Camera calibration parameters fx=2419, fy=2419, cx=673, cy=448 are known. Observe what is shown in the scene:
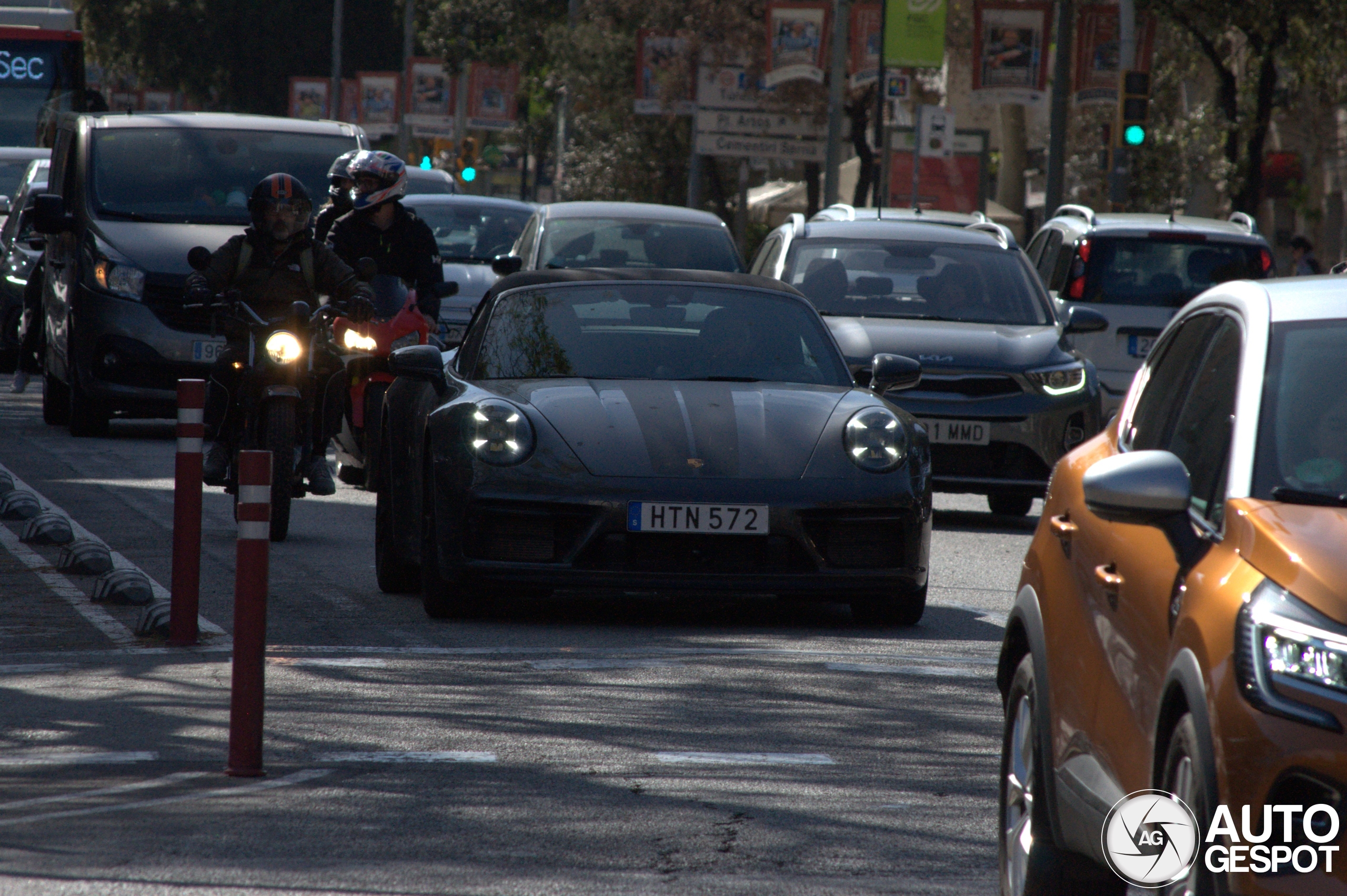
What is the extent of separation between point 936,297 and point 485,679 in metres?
7.85

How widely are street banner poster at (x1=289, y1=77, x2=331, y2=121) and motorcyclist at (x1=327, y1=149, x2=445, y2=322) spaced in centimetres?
4844

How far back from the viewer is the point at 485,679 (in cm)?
788

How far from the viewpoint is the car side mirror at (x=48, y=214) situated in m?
16.7

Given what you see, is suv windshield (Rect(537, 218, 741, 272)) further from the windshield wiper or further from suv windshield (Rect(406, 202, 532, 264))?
the windshield wiper

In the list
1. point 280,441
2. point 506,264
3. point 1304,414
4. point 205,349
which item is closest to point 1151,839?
point 1304,414

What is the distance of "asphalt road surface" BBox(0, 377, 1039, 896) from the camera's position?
209 inches

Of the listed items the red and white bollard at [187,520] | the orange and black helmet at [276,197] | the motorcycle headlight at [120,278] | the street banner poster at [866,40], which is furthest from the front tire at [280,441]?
the street banner poster at [866,40]

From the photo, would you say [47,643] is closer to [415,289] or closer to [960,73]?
[415,289]

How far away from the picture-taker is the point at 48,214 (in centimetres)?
1675

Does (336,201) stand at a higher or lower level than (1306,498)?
higher

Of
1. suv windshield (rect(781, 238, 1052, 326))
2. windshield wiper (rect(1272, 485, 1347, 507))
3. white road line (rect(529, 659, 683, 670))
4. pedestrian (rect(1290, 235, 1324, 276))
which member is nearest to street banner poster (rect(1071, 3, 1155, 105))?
pedestrian (rect(1290, 235, 1324, 276))

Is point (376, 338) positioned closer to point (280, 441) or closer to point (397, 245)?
point (397, 245)

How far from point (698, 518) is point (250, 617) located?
2.99 meters

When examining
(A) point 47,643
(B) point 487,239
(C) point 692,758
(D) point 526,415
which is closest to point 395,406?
(D) point 526,415
